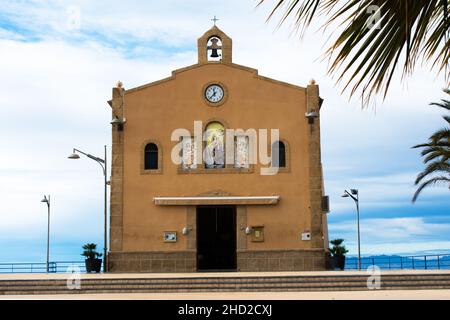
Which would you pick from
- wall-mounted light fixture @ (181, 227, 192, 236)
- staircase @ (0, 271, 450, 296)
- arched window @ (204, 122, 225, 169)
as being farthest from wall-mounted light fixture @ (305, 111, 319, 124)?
staircase @ (0, 271, 450, 296)

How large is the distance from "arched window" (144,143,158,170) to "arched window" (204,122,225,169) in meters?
2.02

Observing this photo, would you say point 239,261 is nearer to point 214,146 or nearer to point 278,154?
point 278,154

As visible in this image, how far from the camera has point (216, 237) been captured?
25359 mm

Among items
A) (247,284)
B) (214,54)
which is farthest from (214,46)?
(247,284)

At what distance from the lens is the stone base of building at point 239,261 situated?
24.6 metres

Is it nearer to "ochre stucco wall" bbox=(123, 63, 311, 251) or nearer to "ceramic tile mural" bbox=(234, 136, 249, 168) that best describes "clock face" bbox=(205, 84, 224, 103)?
"ochre stucco wall" bbox=(123, 63, 311, 251)

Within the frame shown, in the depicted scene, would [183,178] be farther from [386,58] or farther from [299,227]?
[386,58]

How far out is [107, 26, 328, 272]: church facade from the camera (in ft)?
81.7

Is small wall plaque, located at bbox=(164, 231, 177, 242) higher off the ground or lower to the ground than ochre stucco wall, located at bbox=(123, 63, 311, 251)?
lower

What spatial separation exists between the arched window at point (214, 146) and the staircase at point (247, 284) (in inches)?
287

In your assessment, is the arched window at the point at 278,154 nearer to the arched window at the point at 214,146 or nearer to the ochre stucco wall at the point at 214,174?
the ochre stucco wall at the point at 214,174

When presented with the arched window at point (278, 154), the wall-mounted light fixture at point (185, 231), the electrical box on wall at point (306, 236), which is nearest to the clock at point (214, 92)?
the arched window at point (278, 154)

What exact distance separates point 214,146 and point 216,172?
109 centimetres
